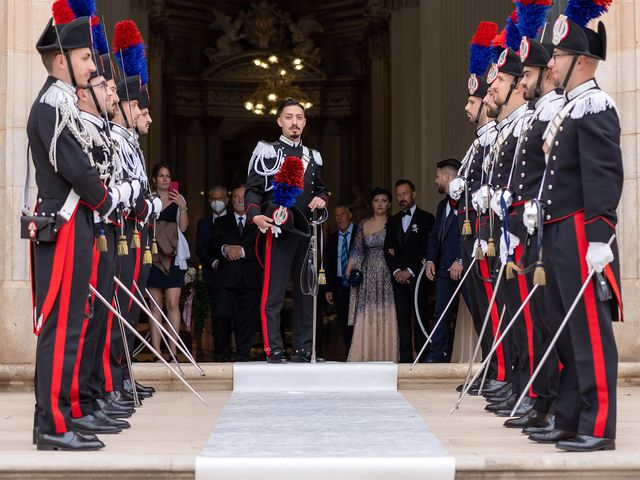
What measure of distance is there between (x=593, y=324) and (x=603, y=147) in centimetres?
81

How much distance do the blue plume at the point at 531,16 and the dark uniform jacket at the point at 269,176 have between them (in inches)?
105

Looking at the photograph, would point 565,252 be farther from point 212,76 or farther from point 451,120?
point 212,76

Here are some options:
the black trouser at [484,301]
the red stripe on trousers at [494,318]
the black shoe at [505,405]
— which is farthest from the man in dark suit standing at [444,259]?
the black shoe at [505,405]

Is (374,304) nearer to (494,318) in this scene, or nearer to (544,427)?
(494,318)

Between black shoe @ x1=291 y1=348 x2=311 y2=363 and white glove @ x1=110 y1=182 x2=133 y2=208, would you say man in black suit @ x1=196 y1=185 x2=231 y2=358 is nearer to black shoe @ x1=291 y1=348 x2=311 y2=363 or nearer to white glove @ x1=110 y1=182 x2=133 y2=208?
black shoe @ x1=291 y1=348 x2=311 y2=363

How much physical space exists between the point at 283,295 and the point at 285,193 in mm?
823

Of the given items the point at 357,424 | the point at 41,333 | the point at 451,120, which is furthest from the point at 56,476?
the point at 451,120

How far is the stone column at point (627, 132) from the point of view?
9.25 metres

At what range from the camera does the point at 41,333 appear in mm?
5812

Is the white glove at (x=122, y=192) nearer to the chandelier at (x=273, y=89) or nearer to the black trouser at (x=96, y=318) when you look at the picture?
the black trouser at (x=96, y=318)

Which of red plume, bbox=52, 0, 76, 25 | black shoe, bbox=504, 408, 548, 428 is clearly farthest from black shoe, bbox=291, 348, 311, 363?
red plume, bbox=52, 0, 76, 25

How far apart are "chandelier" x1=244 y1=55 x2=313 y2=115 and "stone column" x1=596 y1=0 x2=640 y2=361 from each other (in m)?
10.8

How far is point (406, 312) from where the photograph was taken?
10.9 m

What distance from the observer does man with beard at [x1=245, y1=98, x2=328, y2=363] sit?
9.23m
